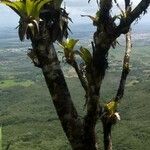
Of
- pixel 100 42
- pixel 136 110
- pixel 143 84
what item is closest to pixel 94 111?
pixel 100 42

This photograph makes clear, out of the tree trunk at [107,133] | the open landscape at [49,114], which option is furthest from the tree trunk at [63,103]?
the open landscape at [49,114]

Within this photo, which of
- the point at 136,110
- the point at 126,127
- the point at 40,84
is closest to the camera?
the point at 126,127

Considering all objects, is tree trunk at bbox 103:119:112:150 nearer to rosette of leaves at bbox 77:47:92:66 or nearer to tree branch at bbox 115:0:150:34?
rosette of leaves at bbox 77:47:92:66

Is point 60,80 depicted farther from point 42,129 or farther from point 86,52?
point 42,129

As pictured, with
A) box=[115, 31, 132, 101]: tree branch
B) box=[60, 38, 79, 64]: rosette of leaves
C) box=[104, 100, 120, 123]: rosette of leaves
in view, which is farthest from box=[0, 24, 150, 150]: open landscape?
box=[104, 100, 120, 123]: rosette of leaves

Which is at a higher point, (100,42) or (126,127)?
(100,42)

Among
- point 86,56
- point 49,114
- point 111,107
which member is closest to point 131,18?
point 86,56

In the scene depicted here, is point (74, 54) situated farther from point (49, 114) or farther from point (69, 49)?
point (49, 114)
